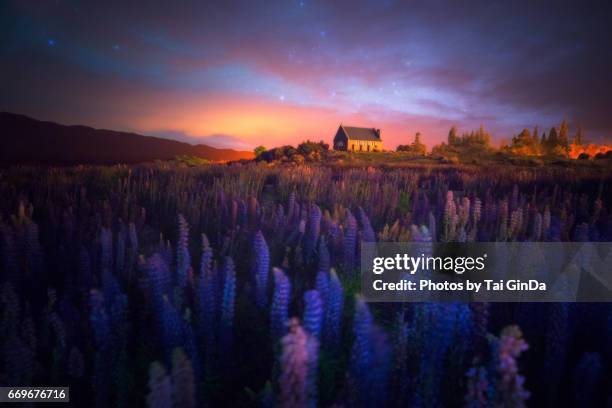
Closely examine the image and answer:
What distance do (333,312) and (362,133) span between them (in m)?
73.6

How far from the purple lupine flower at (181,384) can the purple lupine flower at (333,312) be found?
704mm

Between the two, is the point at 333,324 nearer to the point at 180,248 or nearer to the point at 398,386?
the point at 398,386

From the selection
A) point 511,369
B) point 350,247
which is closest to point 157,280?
point 350,247

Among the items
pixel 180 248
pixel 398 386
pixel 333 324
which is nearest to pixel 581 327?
pixel 398 386

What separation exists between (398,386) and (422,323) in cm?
34

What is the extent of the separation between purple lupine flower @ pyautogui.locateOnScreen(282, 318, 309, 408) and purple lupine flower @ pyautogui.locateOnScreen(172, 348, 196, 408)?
0.84 ft

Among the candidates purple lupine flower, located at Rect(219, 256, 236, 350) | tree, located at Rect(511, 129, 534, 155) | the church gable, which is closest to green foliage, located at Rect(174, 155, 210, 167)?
purple lupine flower, located at Rect(219, 256, 236, 350)

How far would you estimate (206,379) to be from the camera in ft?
4.57

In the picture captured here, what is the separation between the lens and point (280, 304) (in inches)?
54.6

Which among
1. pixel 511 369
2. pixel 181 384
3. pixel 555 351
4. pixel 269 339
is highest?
pixel 511 369

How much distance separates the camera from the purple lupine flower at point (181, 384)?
2.94 ft

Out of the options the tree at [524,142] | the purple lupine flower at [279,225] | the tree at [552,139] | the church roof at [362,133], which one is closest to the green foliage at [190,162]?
the purple lupine flower at [279,225]

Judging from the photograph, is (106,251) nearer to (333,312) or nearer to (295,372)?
(333,312)

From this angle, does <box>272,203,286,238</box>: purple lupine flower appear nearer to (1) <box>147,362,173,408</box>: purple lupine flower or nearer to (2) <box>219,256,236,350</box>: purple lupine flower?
(2) <box>219,256,236,350</box>: purple lupine flower
